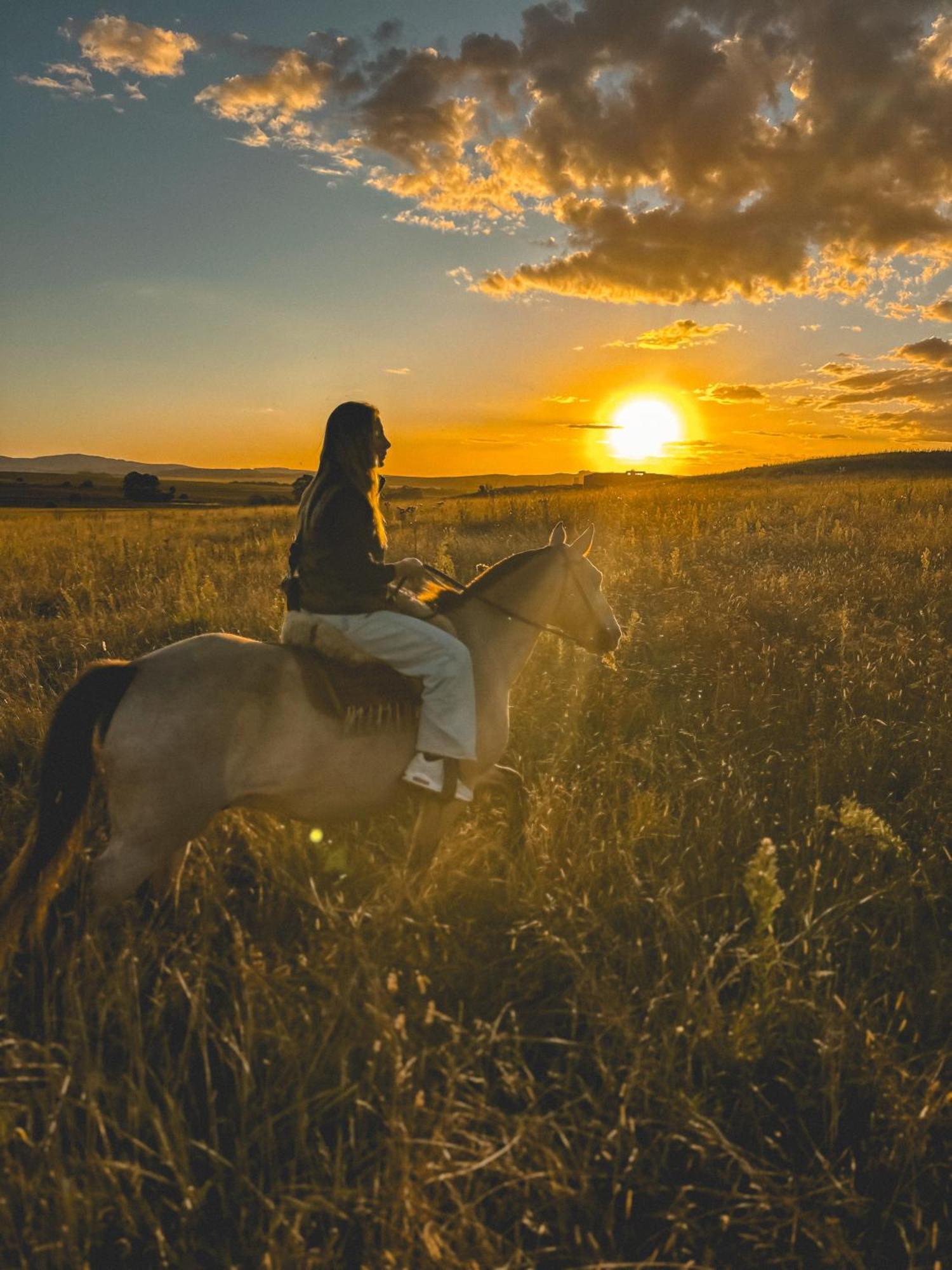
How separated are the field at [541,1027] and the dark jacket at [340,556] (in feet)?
4.77

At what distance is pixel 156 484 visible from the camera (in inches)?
2928

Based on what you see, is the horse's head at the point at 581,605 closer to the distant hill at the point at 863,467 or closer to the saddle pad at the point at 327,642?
the saddle pad at the point at 327,642

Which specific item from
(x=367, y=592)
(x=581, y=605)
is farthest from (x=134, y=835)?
(x=581, y=605)

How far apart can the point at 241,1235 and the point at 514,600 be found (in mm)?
3132

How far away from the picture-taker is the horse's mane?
396cm

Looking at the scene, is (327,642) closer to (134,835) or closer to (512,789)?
(134,835)

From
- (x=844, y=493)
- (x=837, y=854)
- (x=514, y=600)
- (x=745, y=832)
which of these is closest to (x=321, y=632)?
(x=514, y=600)

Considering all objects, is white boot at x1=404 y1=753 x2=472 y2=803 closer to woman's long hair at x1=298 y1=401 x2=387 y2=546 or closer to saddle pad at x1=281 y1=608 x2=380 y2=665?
saddle pad at x1=281 y1=608 x2=380 y2=665

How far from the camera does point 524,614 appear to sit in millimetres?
4102

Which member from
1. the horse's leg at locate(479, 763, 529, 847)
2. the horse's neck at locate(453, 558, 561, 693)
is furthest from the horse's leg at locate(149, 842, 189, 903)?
the horse's neck at locate(453, 558, 561, 693)

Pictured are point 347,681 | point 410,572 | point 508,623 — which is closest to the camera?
point 347,681

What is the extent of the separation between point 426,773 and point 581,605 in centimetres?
159

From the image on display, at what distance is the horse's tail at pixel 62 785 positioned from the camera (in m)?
2.86

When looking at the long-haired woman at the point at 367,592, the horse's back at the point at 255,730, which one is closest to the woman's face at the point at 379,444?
the long-haired woman at the point at 367,592
